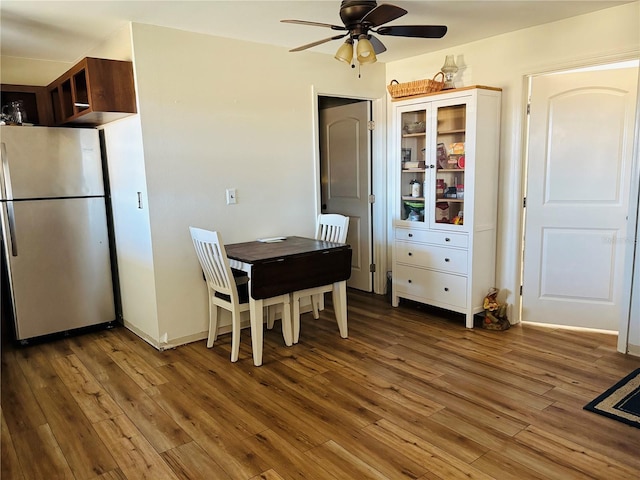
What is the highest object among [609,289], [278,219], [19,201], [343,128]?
[343,128]

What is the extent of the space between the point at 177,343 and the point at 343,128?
2.58m

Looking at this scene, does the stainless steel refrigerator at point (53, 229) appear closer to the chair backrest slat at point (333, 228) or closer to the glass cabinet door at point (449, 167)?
the chair backrest slat at point (333, 228)

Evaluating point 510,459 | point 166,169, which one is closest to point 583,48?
point 510,459

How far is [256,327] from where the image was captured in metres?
2.96

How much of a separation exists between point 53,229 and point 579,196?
391 centimetres

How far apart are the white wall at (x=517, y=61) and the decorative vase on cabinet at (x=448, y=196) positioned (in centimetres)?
8

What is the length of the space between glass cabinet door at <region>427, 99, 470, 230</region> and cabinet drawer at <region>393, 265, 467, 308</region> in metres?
0.42

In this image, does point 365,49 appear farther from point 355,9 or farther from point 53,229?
point 53,229

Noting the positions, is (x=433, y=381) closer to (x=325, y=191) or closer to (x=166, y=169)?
(x=166, y=169)

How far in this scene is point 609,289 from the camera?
3320 mm

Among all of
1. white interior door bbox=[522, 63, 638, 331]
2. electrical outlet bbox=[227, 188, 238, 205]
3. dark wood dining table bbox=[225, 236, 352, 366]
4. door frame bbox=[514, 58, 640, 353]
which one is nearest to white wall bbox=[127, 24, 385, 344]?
electrical outlet bbox=[227, 188, 238, 205]

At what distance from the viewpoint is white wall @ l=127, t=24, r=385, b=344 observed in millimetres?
3104

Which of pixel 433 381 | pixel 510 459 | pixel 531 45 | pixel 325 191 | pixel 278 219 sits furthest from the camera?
pixel 325 191

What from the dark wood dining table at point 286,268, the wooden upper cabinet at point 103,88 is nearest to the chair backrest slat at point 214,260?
the dark wood dining table at point 286,268
